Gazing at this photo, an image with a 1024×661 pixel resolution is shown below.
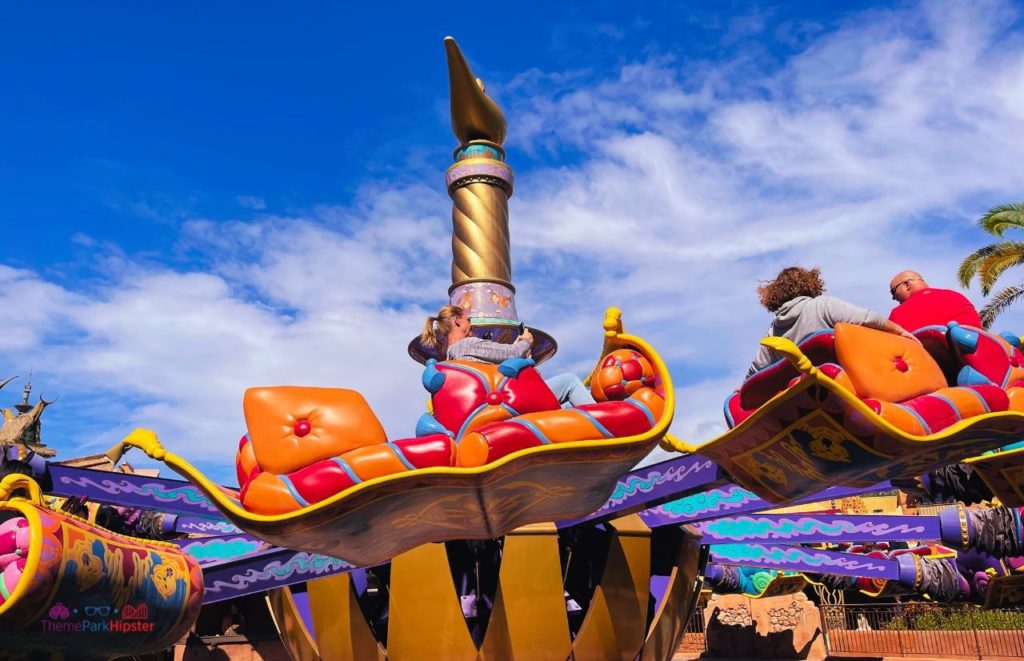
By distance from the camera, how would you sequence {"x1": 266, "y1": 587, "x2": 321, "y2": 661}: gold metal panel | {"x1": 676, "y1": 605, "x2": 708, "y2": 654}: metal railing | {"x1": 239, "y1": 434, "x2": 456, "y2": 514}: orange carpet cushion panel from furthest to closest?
{"x1": 676, "y1": 605, "x2": 708, "y2": 654}: metal railing, {"x1": 266, "y1": 587, "x2": 321, "y2": 661}: gold metal panel, {"x1": 239, "y1": 434, "x2": 456, "y2": 514}: orange carpet cushion panel

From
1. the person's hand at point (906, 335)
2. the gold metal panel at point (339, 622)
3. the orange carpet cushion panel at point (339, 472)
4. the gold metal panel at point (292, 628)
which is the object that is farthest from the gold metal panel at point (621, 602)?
the orange carpet cushion panel at point (339, 472)

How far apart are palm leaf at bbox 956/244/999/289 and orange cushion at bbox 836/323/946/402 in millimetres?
14829

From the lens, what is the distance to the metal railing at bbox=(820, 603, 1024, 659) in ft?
54.7

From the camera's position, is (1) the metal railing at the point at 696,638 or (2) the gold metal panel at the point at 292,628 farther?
(1) the metal railing at the point at 696,638

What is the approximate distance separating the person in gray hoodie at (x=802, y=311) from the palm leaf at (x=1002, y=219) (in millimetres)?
14847

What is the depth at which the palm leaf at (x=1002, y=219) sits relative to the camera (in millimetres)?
17188

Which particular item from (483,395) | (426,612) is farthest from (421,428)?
(426,612)

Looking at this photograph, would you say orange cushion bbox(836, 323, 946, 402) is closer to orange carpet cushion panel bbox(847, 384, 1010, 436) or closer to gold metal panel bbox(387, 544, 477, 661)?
orange carpet cushion panel bbox(847, 384, 1010, 436)

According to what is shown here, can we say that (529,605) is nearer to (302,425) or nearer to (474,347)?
(474,347)

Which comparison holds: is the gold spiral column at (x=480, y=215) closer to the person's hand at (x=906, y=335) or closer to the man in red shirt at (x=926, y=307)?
the man in red shirt at (x=926, y=307)

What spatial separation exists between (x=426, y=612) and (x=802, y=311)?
414 centimetres

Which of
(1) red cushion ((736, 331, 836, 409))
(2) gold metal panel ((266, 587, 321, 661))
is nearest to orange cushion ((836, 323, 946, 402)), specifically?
(1) red cushion ((736, 331, 836, 409))

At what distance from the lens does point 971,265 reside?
1780 cm

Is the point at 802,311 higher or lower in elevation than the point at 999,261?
lower
